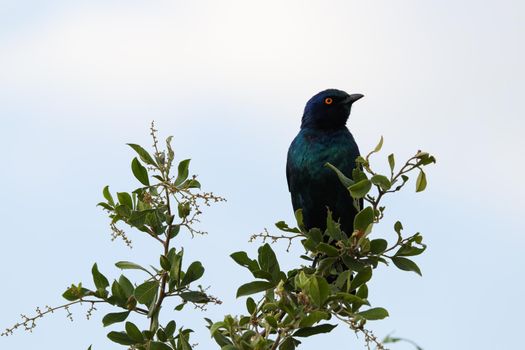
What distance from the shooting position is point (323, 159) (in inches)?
236

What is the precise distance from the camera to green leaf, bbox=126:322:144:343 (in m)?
3.65

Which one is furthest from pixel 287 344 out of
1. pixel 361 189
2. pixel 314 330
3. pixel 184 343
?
pixel 361 189

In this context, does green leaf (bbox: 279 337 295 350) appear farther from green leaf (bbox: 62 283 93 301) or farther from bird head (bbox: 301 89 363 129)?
bird head (bbox: 301 89 363 129)

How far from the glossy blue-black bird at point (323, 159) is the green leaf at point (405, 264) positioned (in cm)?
191

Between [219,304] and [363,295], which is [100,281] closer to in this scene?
[219,304]

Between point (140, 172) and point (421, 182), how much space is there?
131cm

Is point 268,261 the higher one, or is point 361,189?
point 361,189

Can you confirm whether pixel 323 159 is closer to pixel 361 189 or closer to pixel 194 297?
pixel 361 189

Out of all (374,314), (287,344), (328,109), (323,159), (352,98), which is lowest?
(287,344)

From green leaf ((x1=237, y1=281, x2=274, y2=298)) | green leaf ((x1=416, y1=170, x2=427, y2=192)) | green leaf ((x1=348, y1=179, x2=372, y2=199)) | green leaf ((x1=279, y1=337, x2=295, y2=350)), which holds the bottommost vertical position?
green leaf ((x1=279, y1=337, x2=295, y2=350))

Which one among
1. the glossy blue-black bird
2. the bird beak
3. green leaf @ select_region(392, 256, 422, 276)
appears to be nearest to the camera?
green leaf @ select_region(392, 256, 422, 276)

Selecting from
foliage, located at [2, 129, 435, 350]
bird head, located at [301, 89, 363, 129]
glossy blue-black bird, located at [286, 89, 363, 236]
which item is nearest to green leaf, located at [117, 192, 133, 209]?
foliage, located at [2, 129, 435, 350]

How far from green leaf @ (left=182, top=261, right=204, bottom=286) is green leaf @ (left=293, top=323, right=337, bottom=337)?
1.87ft

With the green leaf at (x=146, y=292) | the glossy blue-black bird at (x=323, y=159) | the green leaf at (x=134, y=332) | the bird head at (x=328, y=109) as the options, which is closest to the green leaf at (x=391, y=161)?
the green leaf at (x=146, y=292)
